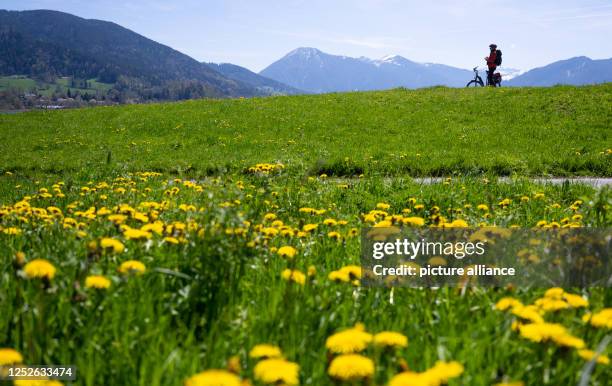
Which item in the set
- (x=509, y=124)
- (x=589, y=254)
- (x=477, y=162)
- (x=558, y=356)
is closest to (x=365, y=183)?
(x=477, y=162)

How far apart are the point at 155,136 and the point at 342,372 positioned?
20.4m

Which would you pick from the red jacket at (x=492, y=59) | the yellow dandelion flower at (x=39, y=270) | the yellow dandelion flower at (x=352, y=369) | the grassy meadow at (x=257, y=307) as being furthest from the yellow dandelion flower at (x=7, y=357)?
the red jacket at (x=492, y=59)

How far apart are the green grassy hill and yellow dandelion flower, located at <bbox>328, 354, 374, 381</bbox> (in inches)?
256

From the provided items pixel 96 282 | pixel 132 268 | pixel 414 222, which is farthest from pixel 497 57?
pixel 96 282

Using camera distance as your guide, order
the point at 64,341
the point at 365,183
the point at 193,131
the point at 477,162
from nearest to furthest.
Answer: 1. the point at 64,341
2. the point at 365,183
3. the point at 477,162
4. the point at 193,131

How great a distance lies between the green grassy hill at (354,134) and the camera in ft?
43.2

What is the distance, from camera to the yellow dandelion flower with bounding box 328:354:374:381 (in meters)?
1.63

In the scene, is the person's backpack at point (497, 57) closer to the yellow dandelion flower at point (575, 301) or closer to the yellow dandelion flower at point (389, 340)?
the yellow dandelion flower at point (575, 301)

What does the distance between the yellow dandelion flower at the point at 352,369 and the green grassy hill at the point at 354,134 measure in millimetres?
6500

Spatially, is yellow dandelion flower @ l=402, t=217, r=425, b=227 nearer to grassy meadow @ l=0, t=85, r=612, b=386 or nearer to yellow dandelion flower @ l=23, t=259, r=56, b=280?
grassy meadow @ l=0, t=85, r=612, b=386

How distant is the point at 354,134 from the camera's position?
18281mm

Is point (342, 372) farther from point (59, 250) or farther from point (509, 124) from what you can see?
point (509, 124)

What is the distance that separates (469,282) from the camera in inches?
120

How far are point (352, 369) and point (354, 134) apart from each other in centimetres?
1699
